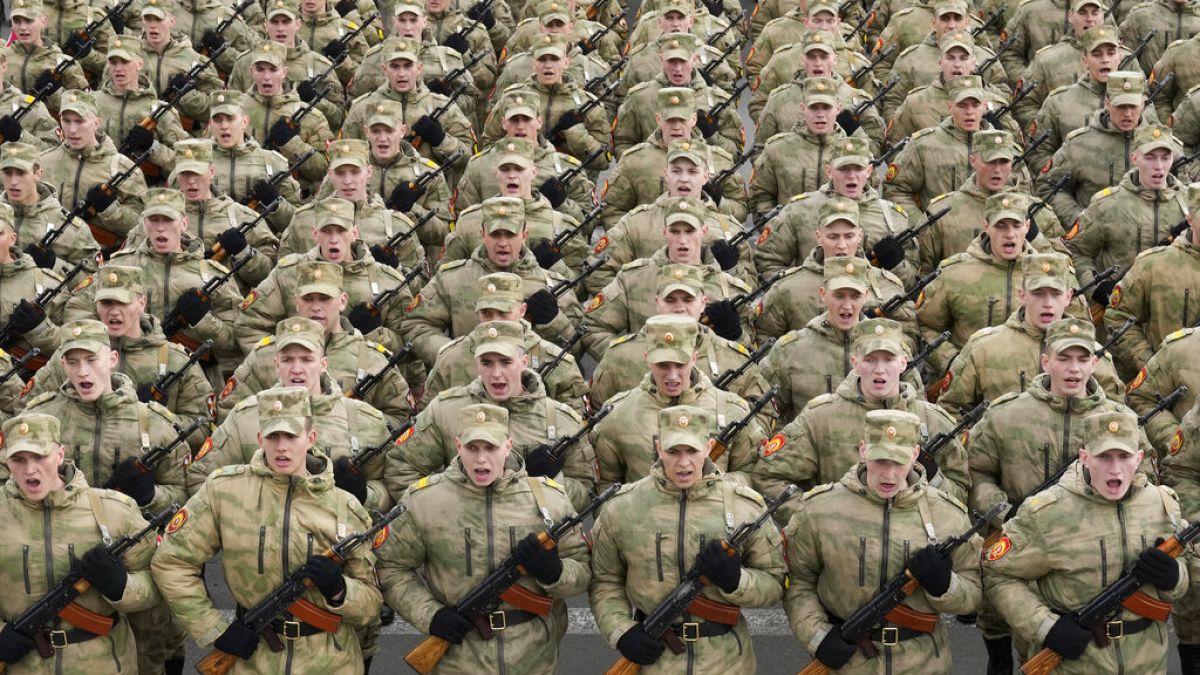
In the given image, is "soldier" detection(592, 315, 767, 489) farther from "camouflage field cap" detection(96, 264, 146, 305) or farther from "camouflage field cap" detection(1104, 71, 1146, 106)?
"camouflage field cap" detection(1104, 71, 1146, 106)

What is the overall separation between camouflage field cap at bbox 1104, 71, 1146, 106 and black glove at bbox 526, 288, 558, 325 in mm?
4939

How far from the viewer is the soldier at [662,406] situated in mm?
13219

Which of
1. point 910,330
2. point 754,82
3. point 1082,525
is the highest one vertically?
point 1082,525

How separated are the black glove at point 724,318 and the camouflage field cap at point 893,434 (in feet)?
11.5

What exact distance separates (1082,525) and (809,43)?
8461mm

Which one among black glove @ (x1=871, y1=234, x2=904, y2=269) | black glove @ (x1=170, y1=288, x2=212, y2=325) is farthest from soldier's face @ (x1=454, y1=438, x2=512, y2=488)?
black glove @ (x1=871, y1=234, x2=904, y2=269)

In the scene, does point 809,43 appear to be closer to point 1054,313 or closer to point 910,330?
point 910,330

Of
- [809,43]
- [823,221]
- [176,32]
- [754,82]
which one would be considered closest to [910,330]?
[823,221]

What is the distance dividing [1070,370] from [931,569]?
193 cm

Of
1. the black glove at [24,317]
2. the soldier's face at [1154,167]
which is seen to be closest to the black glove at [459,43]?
the black glove at [24,317]

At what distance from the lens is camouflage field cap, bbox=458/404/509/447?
12.0 meters

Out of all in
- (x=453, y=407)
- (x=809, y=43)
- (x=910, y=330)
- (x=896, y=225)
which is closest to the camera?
(x=453, y=407)

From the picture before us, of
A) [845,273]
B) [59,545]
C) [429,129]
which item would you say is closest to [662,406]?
[845,273]

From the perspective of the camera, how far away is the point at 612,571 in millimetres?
12156
